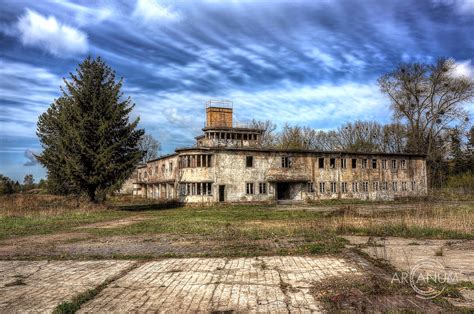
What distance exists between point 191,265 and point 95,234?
9116mm

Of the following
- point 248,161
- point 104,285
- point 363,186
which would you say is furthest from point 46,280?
point 363,186

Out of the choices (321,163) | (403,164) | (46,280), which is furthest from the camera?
(403,164)

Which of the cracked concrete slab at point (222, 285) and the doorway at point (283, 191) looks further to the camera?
the doorway at point (283, 191)

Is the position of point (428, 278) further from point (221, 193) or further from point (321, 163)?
point (321, 163)

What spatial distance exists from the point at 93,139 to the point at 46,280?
25803mm

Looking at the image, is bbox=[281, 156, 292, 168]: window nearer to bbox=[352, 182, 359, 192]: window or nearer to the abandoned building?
the abandoned building

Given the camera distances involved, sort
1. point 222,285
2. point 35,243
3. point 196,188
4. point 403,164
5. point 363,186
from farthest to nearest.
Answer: point 403,164 < point 363,186 < point 196,188 < point 35,243 < point 222,285

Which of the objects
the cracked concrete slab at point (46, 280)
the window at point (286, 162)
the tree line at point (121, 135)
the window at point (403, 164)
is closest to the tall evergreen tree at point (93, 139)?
the tree line at point (121, 135)

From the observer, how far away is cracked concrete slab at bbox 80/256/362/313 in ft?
21.2

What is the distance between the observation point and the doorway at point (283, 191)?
43.8 m

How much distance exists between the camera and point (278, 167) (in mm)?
42469

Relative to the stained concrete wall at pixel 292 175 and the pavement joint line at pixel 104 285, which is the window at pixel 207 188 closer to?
the stained concrete wall at pixel 292 175

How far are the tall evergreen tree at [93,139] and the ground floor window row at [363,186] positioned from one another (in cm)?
2117

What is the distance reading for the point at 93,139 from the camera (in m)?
32.6
